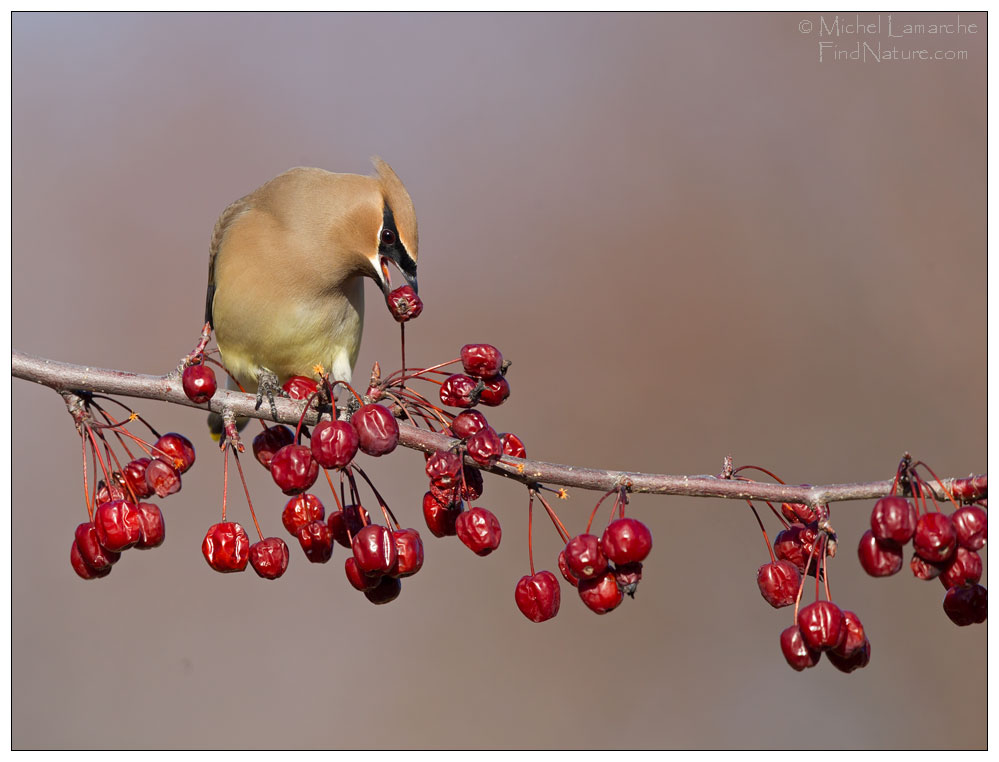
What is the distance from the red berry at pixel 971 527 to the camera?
1.88 meters

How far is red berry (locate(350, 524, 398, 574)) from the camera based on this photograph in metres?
2.07

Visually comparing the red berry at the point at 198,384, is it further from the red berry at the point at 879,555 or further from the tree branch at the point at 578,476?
the red berry at the point at 879,555

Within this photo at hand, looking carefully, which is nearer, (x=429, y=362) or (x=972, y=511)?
(x=972, y=511)

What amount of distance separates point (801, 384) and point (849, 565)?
1.05m

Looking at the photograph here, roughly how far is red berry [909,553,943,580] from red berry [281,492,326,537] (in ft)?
4.20

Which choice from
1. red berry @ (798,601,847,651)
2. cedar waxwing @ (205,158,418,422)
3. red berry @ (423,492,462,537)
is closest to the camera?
red berry @ (798,601,847,651)

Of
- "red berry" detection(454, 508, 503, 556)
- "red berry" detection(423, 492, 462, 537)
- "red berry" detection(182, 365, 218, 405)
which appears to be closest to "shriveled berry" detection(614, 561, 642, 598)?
"red berry" detection(454, 508, 503, 556)

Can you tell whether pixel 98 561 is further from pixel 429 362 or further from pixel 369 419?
pixel 429 362

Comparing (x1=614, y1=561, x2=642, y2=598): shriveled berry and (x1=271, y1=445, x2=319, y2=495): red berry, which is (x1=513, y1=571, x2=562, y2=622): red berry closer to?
(x1=614, y1=561, x2=642, y2=598): shriveled berry

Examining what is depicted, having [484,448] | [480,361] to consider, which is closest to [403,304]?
[480,361]

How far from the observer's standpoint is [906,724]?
537cm

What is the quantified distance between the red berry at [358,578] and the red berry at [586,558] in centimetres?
44

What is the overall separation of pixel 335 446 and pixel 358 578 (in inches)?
13.8

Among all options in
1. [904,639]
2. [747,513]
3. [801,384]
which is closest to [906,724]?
[904,639]
